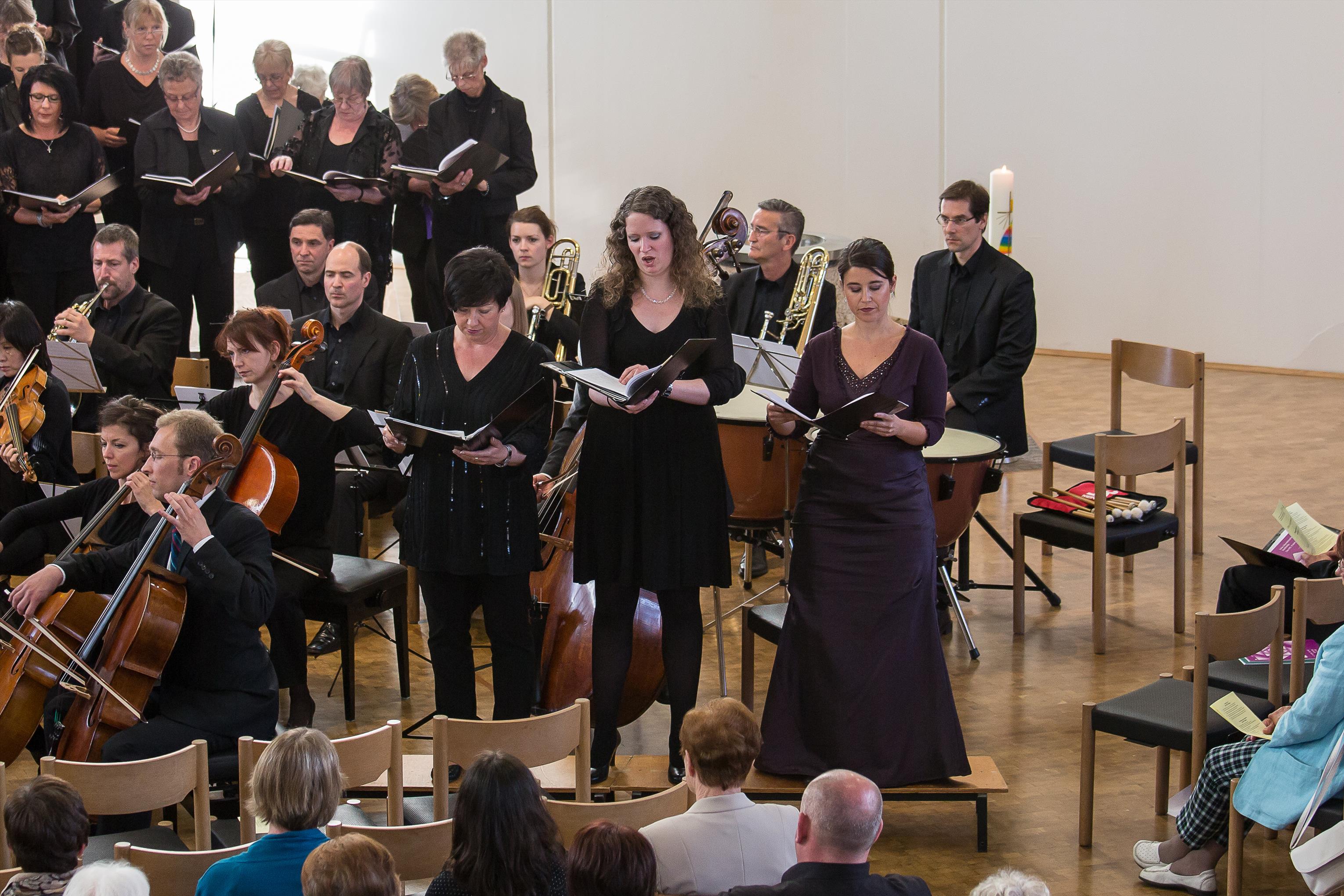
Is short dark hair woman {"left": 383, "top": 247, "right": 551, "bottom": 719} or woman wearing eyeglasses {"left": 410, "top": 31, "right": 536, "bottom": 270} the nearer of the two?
short dark hair woman {"left": 383, "top": 247, "right": 551, "bottom": 719}

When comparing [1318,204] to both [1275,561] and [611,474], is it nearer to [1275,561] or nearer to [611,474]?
[1275,561]

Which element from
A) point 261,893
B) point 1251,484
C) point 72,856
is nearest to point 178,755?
point 72,856

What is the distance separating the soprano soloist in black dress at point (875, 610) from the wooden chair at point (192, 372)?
299 centimetres

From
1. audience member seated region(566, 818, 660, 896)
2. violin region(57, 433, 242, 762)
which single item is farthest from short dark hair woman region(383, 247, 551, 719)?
audience member seated region(566, 818, 660, 896)

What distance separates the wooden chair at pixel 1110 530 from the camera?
512 centimetres

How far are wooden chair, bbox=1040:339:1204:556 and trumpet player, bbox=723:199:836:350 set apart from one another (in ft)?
3.99

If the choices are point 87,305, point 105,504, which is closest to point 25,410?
point 87,305

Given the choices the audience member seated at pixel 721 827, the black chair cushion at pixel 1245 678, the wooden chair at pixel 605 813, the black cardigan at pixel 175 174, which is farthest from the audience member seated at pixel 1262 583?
the black cardigan at pixel 175 174

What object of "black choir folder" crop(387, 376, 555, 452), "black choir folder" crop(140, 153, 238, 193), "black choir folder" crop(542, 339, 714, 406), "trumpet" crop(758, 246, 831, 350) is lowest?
"black choir folder" crop(387, 376, 555, 452)

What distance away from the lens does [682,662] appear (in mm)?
3770

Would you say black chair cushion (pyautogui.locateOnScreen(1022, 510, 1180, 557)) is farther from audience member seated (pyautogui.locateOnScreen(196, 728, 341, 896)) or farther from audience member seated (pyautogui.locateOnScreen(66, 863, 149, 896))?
audience member seated (pyautogui.locateOnScreen(66, 863, 149, 896))

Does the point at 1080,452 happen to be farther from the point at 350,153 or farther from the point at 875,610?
the point at 350,153

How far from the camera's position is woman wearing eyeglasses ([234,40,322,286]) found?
7.00 metres

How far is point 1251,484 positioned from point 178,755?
569cm
